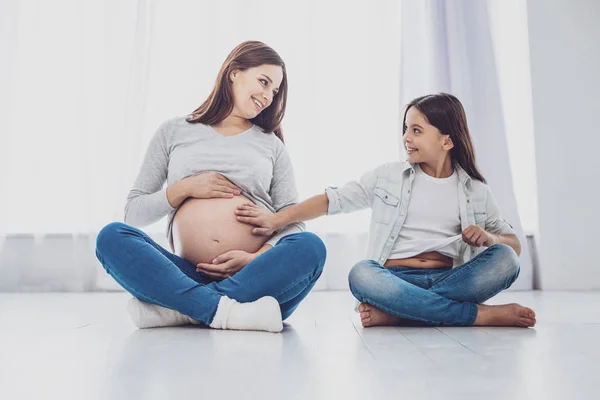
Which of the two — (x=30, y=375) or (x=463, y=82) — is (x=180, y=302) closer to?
(x=30, y=375)

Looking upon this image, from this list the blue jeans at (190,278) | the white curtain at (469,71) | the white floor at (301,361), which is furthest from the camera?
the white curtain at (469,71)

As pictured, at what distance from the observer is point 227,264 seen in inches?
60.9

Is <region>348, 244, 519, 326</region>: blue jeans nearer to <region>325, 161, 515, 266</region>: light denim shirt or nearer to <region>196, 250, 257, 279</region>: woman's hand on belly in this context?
<region>325, 161, 515, 266</region>: light denim shirt

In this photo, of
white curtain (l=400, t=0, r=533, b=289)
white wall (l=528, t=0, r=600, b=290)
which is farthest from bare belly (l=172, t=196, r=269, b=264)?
white wall (l=528, t=0, r=600, b=290)

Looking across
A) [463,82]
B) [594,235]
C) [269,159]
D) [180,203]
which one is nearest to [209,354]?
[180,203]

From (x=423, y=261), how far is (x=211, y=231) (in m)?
0.58

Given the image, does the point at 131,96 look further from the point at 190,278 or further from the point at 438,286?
the point at 438,286

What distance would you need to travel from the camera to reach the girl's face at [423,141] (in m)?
1.79

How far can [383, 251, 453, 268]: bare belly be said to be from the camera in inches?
67.8

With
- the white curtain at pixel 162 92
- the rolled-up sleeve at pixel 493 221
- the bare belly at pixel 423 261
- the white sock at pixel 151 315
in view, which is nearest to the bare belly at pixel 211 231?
the white sock at pixel 151 315

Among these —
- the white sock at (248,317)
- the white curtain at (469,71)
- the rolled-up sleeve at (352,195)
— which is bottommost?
the white sock at (248,317)

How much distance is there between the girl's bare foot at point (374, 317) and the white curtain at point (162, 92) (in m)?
1.43

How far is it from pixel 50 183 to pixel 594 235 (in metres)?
2.67

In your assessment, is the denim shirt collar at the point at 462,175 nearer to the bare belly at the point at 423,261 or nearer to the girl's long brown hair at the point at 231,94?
the bare belly at the point at 423,261
